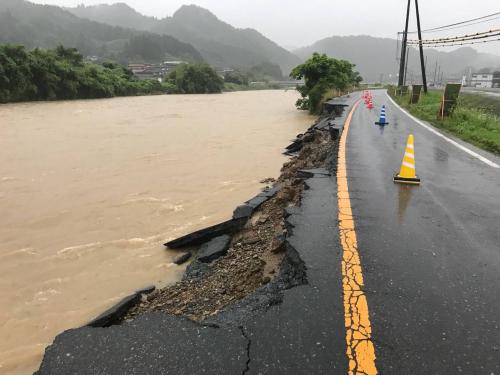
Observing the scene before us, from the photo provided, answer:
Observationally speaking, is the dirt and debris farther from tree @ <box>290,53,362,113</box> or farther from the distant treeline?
the distant treeline

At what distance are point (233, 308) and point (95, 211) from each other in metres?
5.87

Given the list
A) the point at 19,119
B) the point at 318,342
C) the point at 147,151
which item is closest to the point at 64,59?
the point at 19,119

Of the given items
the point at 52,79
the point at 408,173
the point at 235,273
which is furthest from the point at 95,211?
the point at 52,79

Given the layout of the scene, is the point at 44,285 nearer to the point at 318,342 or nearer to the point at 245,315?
the point at 245,315

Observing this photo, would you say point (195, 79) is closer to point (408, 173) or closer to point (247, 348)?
point (408, 173)

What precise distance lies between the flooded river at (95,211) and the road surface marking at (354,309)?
8.04ft

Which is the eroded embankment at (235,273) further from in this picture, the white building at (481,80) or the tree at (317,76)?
the white building at (481,80)

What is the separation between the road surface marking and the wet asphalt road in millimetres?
62

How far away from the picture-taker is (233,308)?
3242 millimetres

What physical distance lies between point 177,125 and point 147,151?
9173 mm

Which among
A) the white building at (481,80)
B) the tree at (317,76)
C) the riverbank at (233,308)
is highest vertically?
the white building at (481,80)

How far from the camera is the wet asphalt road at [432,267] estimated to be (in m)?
2.53

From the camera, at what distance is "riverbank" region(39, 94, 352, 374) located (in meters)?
2.60

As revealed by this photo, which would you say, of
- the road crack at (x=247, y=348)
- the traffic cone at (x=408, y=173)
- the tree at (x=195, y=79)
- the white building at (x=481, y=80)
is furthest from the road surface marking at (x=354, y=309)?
the white building at (x=481, y=80)
